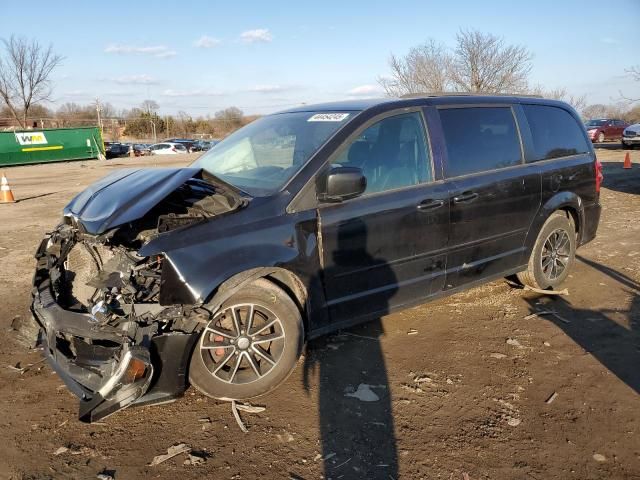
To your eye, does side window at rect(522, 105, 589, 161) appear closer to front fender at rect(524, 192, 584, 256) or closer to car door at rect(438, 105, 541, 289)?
car door at rect(438, 105, 541, 289)

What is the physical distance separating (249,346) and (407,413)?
3.56 ft

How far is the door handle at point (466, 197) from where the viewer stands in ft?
12.7

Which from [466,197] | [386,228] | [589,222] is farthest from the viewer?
[589,222]

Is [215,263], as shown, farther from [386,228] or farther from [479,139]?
[479,139]

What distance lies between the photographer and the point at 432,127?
3854 millimetres

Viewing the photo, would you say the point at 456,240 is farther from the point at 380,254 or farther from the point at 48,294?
the point at 48,294

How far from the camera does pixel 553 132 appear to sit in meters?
4.84

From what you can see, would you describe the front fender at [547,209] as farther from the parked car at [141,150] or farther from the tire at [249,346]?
the parked car at [141,150]

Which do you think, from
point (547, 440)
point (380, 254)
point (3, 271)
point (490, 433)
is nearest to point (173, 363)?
point (380, 254)

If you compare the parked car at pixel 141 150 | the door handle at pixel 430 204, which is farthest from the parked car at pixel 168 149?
the door handle at pixel 430 204

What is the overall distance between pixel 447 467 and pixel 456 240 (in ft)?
6.34

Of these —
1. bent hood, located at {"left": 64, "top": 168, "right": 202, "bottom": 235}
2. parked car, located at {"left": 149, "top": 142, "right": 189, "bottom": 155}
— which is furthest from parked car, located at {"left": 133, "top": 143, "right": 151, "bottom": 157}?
bent hood, located at {"left": 64, "top": 168, "right": 202, "bottom": 235}

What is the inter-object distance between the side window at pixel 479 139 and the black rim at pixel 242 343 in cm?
192

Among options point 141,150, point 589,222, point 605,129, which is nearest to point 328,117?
point 589,222
